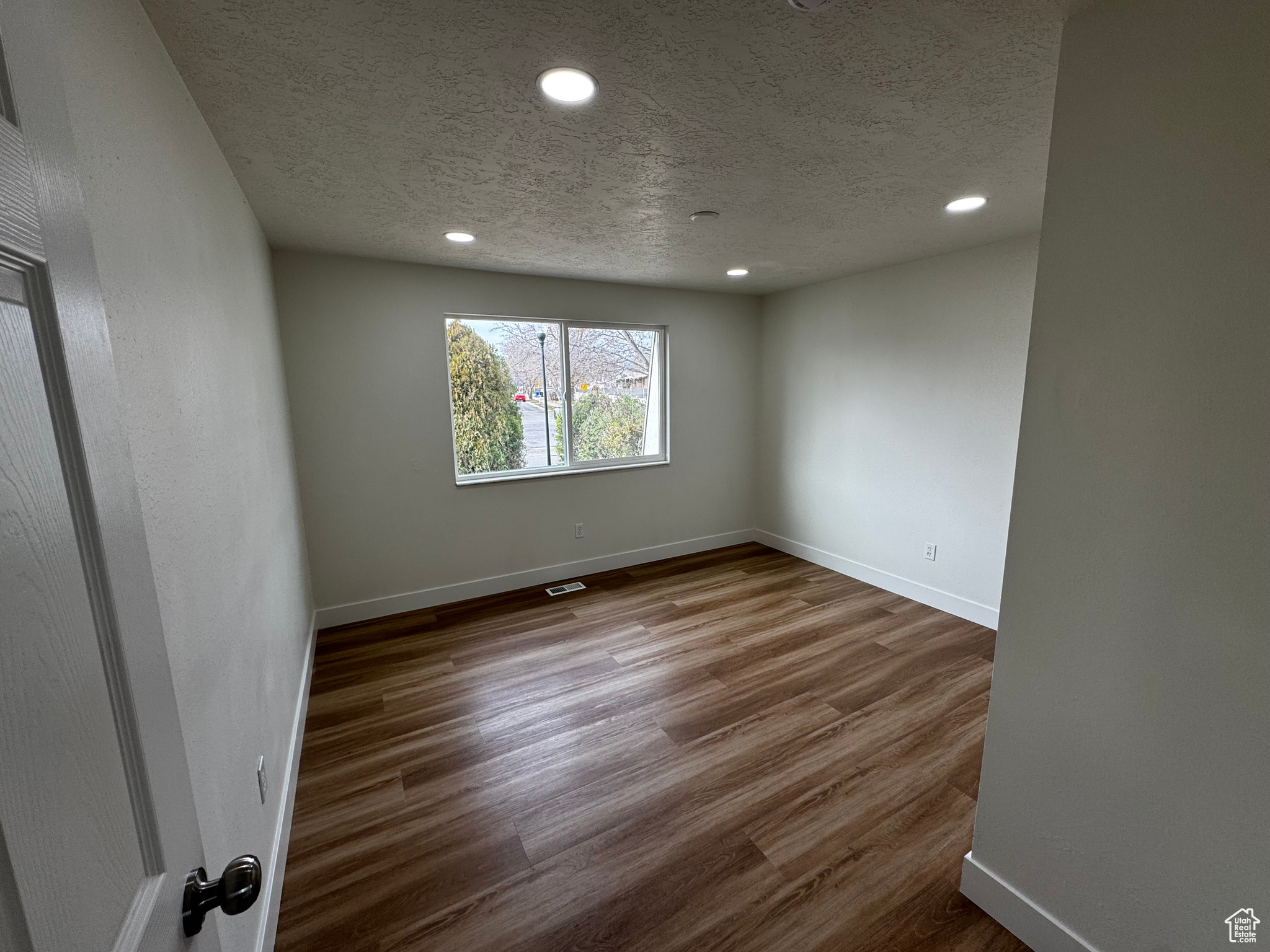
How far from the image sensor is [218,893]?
601 mm

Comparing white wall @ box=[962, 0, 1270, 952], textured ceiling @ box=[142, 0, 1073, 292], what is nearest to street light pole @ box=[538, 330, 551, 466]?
textured ceiling @ box=[142, 0, 1073, 292]

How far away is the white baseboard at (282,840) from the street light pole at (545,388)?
2.15 metres

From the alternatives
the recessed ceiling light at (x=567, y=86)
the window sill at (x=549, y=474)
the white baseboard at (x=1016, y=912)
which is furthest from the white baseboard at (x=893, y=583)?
the recessed ceiling light at (x=567, y=86)

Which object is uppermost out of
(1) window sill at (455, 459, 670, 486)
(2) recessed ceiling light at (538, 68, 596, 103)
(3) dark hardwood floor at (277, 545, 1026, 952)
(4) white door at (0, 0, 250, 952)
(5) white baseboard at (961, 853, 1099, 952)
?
(2) recessed ceiling light at (538, 68, 596, 103)

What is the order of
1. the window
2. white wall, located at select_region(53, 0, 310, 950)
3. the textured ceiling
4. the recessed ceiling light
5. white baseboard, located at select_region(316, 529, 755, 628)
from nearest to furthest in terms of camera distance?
1. white wall, located at select_region(53, 0, 310, 950)
2. the textured ceiling
3. the recessed ceiling light
4. white baseboard, located at select_region(316, 529, 755, 628)
5. the window

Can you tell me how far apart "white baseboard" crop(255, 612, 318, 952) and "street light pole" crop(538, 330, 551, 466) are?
7.04 ft

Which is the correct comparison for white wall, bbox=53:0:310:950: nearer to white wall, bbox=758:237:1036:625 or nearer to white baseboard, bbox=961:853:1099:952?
white baseboard, bbox=961:853:1099:952

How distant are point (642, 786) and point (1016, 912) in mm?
1168

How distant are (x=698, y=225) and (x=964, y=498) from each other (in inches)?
93.1

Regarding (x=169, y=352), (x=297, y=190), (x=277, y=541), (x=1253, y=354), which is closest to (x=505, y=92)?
(x=169, y=352)

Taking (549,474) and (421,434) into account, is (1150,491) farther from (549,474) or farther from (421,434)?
(421,434)

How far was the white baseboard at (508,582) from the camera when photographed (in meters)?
3.38

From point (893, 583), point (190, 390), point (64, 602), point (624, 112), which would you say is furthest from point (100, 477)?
Result: point (893, 583)

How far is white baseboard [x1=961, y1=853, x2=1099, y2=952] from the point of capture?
1330mm
